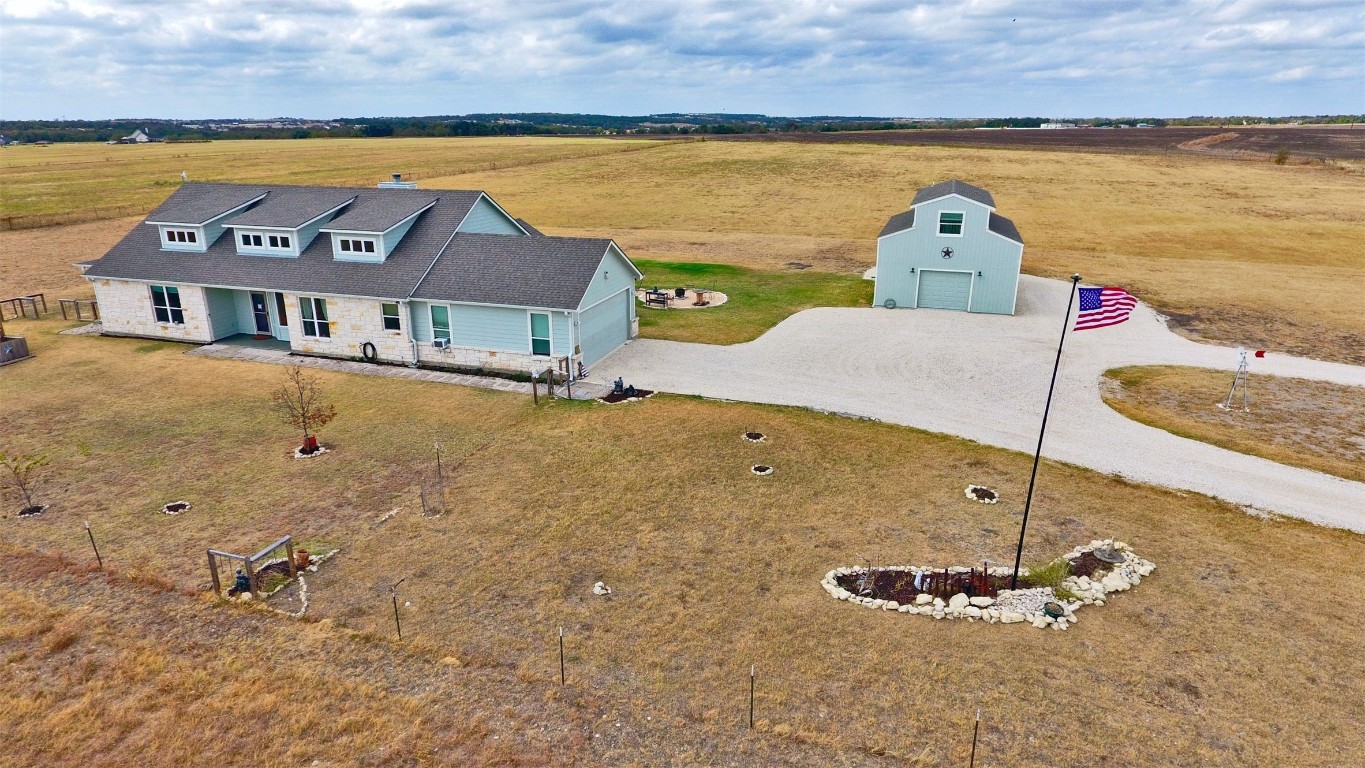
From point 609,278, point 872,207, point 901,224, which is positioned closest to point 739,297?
point 901,224

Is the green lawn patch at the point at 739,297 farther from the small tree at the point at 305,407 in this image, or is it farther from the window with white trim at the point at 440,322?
the small tree at the point at 305,407

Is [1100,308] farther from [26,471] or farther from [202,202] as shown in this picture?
[202,202]

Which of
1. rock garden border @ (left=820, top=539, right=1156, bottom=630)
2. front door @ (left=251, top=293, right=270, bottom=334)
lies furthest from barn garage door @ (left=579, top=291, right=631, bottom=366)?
rock garden border @ (left=820, top=539, right=1156, bottom=630)

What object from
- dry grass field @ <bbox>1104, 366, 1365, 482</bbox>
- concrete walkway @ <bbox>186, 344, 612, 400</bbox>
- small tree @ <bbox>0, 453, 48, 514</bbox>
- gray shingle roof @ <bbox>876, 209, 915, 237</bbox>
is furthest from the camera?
gray shingle roof @ <bbox>876, 209, 915, 237</bbox>

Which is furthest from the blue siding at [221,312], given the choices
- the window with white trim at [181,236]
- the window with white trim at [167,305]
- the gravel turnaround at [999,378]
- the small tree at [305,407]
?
the gravel turnaround at [999,378]

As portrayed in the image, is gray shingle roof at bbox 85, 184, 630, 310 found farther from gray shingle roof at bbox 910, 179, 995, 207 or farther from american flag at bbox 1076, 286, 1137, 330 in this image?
gray shingle roof at bbox 910, 179, 995, 207

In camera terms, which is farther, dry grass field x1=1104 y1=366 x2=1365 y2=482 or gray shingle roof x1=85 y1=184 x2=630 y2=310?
gray shingle roof x1=85 y1=184 x2=630 y2=310

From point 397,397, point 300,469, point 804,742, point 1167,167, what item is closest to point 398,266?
point 397,397

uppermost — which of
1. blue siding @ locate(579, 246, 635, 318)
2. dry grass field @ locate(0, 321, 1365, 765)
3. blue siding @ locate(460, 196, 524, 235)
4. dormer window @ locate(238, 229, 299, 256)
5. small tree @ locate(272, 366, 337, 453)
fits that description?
blue siding @ locate(460, 196, 524, 235)
